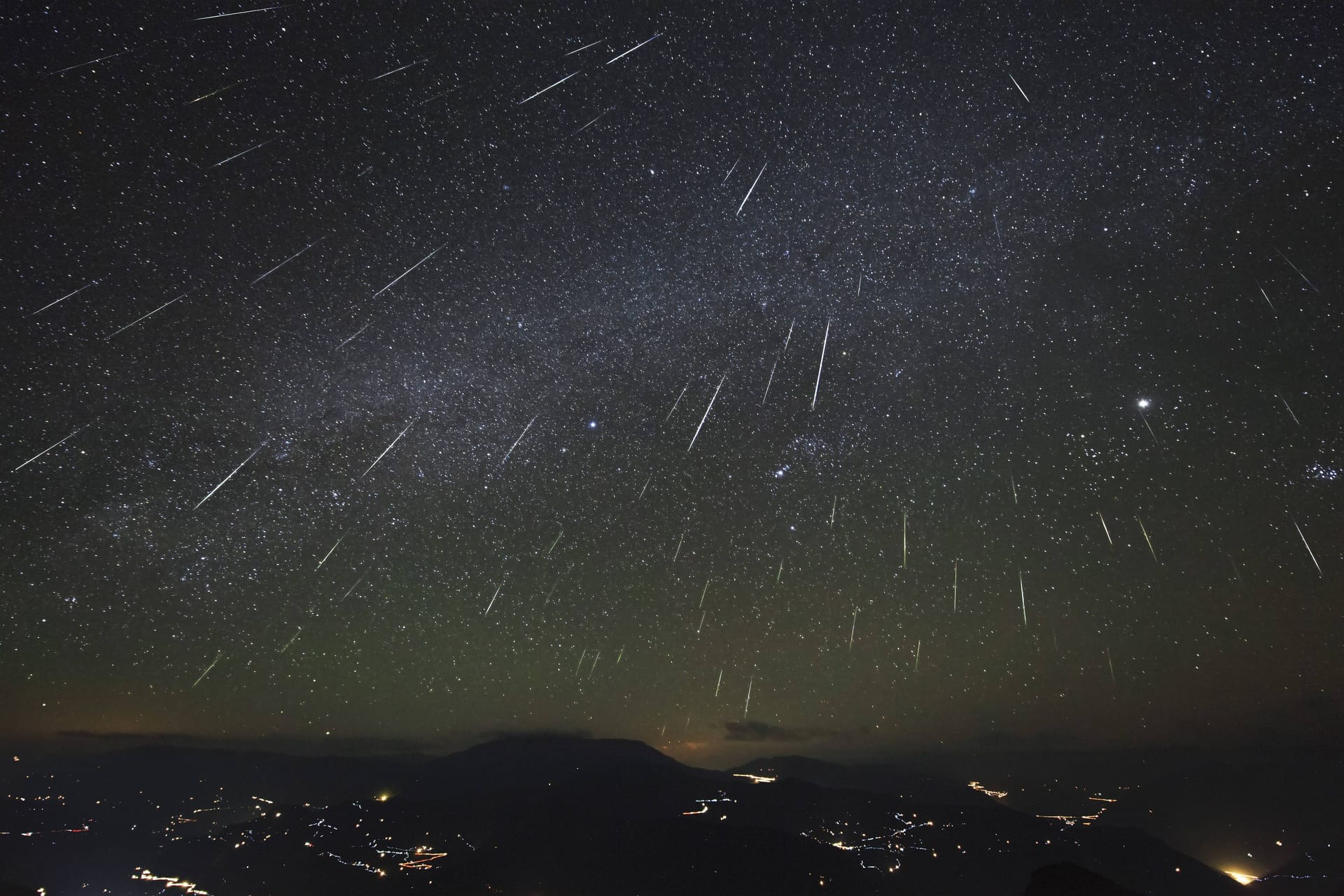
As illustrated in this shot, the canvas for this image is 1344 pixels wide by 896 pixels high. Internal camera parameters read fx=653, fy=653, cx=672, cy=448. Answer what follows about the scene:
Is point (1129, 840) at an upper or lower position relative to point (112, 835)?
upper

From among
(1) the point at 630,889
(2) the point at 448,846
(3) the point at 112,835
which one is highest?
(1) the point at 630,889

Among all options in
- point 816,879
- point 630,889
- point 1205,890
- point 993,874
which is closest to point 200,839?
point 630,889

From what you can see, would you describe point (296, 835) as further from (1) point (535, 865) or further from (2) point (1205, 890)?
(2) point (1205, 890)

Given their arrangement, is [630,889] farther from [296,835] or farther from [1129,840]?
[1129,840]

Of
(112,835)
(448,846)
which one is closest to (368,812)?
(448,846)

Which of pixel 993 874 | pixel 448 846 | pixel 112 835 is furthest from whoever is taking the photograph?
pixel 112 835

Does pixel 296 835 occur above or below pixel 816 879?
below

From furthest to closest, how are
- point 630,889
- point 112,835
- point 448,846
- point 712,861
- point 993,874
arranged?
point 112,835 < point 448,846 < point 993,874 < point 712,861 < point 630,889

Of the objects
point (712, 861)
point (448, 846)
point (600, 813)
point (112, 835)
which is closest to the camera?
point (712, 861)

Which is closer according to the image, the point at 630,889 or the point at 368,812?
the point at 630,889

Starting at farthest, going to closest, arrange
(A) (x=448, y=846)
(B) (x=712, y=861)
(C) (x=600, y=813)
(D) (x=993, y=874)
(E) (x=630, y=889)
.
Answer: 1. (C) (x=600, y=813)
2. (A) (x=448, y=846)
3. (D) (x=993, y=874)
4. (B) (x=712, y=861)
5. (E) (x=630, y=889)
